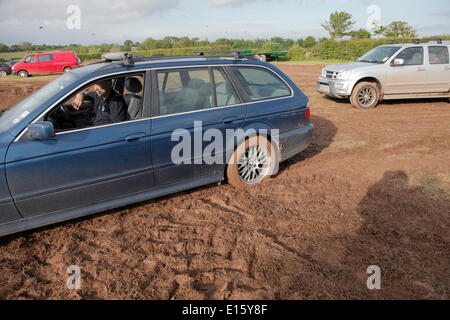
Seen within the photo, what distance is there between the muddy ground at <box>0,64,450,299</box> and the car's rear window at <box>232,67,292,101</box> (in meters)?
1.27

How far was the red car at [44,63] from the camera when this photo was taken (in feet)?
81.6

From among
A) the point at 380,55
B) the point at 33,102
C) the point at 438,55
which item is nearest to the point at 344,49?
the point at 438,55

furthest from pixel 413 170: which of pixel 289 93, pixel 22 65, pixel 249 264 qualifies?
pixel 22 65

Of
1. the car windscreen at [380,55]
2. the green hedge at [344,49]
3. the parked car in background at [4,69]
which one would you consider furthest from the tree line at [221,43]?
the car windscreen at [380,55]

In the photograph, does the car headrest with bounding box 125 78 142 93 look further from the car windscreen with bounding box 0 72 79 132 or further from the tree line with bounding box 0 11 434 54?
the tree line with bounding box 0 11 434 54

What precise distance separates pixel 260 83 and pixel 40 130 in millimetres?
2885

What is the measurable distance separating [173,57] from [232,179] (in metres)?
1.81

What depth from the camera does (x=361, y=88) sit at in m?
9.38

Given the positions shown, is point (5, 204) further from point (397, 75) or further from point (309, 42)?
point (309, 42)

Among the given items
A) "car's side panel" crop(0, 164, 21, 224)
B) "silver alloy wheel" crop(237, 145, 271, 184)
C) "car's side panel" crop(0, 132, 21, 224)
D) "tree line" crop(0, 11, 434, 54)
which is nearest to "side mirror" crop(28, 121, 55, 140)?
"car's side panel" crop(0, 132, 21, 224)

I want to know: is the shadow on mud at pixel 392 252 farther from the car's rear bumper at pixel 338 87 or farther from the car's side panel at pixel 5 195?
the car's rear bumper at pixel 338 87

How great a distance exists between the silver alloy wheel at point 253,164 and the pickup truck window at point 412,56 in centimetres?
744

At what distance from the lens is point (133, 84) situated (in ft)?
12.1
